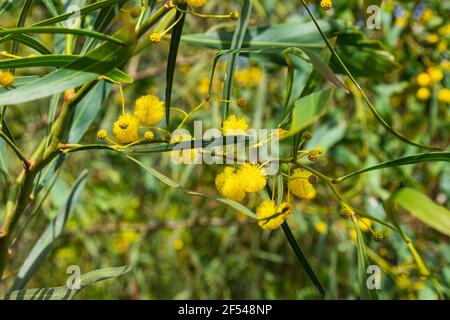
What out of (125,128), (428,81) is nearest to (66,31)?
(125,128)

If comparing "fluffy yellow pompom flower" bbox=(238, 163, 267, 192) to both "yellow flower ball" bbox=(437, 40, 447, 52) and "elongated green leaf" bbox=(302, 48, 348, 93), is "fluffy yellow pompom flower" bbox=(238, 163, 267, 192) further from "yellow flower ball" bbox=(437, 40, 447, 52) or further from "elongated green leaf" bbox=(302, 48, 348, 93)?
"yellow flower ball" bbox=(437, 40, 447, 52)

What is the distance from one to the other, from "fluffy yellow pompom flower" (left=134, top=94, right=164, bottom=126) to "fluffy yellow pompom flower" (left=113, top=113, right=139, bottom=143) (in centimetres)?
2

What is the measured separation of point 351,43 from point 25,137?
153 centimetres

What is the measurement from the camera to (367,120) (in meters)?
1.99

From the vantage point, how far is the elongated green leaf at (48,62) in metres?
0.67

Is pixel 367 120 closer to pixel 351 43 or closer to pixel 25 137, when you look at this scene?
pixel 351 43

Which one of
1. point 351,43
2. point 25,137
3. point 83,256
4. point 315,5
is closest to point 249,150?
point 351,43

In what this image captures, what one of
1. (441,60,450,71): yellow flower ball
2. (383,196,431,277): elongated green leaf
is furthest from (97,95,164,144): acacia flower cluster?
(441,60,450,71): yellow flower ball

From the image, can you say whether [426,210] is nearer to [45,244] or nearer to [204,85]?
[45,244]

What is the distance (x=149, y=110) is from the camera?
758mm

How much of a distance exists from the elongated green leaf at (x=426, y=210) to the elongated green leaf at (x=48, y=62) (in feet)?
1.91

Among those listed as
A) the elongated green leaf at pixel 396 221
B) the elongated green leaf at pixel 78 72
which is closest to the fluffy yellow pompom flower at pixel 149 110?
the elongated green leaf at pixel 78 72

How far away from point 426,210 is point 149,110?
0.55 m

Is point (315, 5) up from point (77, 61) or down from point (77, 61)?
up
